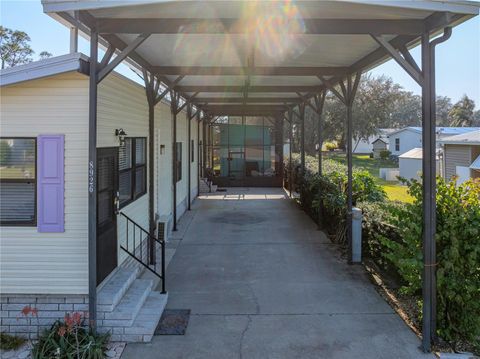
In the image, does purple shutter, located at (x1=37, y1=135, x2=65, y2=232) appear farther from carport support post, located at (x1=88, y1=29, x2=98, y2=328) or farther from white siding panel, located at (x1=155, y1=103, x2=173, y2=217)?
white siding panel, located at (x1=155, y1=103, x2=173, y2=217)

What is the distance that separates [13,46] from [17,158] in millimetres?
32648

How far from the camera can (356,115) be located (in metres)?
38.0

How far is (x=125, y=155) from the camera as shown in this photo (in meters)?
6.43

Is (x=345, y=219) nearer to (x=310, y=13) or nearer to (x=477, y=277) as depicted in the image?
(x=477, y=277)

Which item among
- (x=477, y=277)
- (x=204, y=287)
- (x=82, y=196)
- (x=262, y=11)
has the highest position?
(x=262, y=11)

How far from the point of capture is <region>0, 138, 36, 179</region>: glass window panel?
14.9ft

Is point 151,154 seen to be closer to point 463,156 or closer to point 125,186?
point 125,186

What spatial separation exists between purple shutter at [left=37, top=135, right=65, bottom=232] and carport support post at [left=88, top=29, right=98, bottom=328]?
42 centimetres

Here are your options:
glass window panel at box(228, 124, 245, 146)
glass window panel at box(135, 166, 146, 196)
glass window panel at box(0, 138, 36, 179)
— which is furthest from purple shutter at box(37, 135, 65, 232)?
glass window panel at box(228, 124, 245, 146)

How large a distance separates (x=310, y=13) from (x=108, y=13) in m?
2.09

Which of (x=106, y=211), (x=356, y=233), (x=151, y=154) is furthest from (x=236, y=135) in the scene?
(x=106, y=211)

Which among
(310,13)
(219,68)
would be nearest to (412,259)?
(310,13)

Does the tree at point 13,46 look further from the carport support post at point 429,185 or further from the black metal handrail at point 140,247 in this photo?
the carport support post at point 429,185

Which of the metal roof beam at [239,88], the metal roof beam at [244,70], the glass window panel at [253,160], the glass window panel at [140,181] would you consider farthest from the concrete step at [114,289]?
the glass window panel at [253,160]
